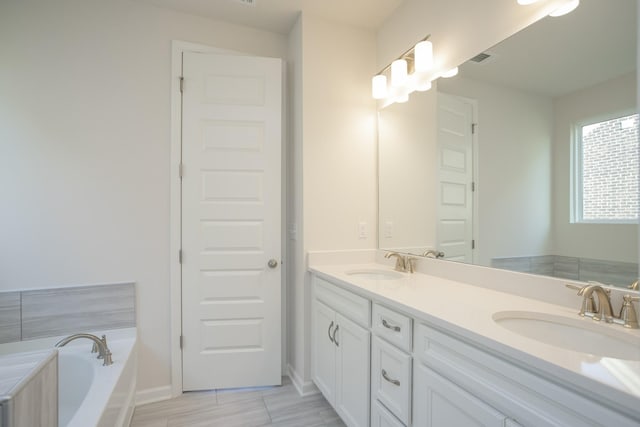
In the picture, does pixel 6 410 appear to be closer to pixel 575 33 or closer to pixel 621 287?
pixel 621 287

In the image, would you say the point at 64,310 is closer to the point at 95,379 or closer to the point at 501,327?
the point at 95,379

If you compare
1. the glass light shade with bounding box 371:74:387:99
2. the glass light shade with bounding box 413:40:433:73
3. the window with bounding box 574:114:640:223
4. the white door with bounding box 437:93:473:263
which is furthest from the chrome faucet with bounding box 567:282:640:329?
the glass light shade with bounding box 371:74:387:99

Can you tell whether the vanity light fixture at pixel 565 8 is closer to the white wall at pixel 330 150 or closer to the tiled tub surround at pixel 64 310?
the white wall at pixel 330 150

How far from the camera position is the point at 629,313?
951mm

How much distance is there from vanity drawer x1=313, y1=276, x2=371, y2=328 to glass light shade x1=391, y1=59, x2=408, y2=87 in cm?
139

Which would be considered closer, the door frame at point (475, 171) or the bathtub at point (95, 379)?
the bathtub at point (95, 379)

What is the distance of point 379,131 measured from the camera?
92.7 inches

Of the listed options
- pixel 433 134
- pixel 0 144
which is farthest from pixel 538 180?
pixel 0 144

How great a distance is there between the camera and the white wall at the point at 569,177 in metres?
1.06

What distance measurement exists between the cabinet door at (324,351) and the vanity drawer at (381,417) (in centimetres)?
41

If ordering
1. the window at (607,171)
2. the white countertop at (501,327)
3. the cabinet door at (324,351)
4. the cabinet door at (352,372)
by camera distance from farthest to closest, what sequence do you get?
the cabinet door at (324,351), the cabinet door at (352,372), the window at (607,171), the white countertop at (501,327)

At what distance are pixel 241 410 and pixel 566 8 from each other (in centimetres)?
266

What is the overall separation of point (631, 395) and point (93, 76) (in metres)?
2.78

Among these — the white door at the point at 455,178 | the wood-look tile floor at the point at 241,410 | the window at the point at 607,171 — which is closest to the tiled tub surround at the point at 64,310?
the wood-look tile floor at the point at 241,410
